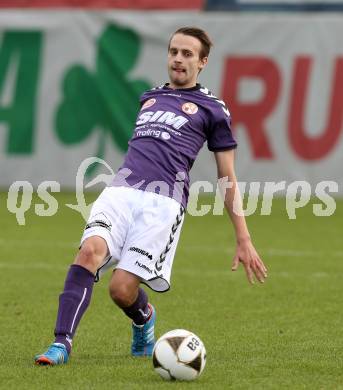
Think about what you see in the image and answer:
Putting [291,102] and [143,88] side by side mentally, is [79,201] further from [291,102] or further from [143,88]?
[291,102]

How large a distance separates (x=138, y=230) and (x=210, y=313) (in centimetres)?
237

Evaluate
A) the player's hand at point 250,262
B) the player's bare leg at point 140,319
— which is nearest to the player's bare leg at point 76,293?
the player's bare leg at point 140,319

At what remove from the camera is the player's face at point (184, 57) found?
284 inches

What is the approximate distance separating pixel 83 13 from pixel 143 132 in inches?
509

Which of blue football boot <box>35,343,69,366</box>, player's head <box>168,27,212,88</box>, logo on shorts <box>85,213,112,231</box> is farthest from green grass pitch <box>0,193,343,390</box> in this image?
player's head <box>168,27,212,88</box>

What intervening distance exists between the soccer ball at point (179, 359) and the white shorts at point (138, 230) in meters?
0.55

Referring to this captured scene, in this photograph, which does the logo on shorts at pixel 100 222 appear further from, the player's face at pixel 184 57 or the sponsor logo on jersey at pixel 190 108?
the player's face at pixel 184 57

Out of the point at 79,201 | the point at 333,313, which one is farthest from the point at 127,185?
the point at 79,201

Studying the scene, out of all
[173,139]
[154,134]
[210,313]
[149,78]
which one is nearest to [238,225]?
[173,139]

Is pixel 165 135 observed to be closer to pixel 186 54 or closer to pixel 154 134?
pixel 154 134

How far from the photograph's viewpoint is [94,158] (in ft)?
64.9

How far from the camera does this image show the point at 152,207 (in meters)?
7.05

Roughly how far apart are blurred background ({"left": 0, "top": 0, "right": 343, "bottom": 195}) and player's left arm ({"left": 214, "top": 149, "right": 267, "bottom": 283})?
1180cm

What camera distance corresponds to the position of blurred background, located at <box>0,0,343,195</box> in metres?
19.0
